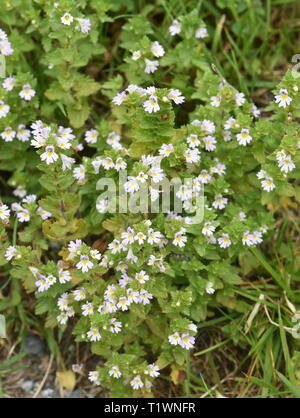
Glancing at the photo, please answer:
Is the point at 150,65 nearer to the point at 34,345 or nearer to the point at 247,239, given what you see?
the point at 247,239

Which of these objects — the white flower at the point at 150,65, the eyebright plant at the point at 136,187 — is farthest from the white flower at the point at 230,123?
the white flower at the point at 150,65

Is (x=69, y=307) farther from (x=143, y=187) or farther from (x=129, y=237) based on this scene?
(x=143, y=187)

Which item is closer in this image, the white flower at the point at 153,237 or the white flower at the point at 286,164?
the white flower at the point at 153,237

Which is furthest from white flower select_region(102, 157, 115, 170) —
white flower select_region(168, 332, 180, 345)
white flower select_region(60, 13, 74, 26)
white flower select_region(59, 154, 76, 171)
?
white flower select_region(168, 332, 180, 345)

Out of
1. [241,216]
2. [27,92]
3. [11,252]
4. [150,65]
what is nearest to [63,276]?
[11,252]

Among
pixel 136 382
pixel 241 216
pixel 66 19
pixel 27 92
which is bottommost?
pixel 136 382

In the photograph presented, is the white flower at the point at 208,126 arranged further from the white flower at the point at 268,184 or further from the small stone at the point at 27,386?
the small stone at the point at 27,386

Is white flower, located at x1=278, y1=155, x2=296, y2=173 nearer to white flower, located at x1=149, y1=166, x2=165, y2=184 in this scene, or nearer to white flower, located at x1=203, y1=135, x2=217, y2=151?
white flower, located at x1=203, y1=135, x2=217, y2=151
